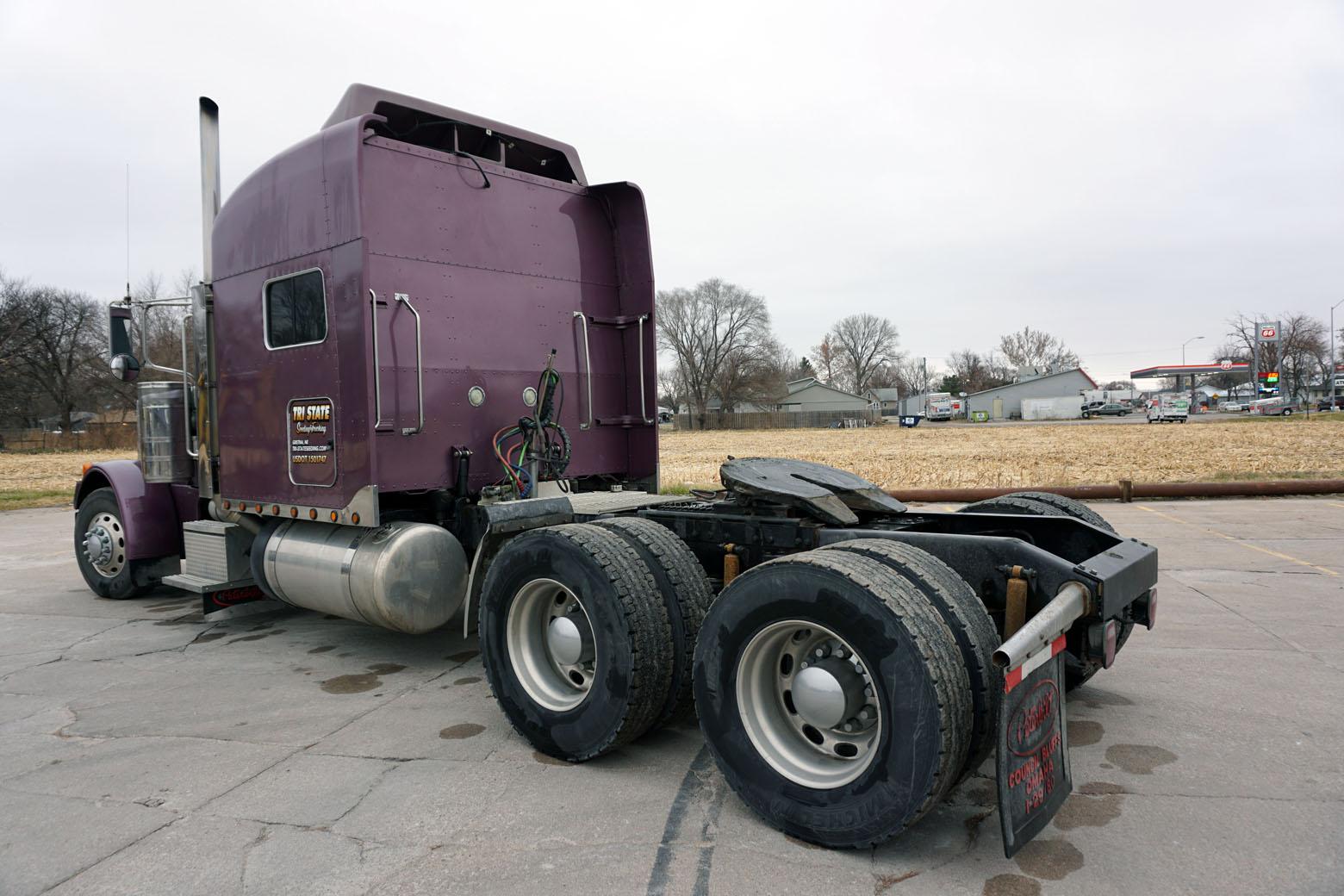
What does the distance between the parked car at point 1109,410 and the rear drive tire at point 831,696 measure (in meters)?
83.7

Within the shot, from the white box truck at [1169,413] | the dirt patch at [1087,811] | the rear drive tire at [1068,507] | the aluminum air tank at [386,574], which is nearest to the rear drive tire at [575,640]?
the aluminum air tank at [386,574]

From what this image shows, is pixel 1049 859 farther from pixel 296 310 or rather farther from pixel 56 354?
pixel 56 354

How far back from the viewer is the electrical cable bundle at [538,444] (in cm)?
566

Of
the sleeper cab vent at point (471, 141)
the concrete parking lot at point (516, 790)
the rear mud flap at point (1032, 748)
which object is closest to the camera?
the rear mud flap at point (1032, 748)

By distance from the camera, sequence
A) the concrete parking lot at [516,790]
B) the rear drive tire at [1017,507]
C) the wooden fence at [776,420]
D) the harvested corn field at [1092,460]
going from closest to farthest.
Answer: the concrete parking lot at [516,790], the rear drive tire at [1017,507], the harvested corn field at [1092,460], the wooden fence at [776,420]

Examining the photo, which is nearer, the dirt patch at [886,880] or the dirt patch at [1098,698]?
the dirt patch at [886,880]

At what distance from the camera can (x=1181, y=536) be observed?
9438mm

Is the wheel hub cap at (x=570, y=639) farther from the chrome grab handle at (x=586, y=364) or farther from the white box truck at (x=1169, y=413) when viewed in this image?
the white box truck at (x=1169, y=413)

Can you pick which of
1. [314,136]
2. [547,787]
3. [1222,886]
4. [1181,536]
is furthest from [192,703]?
[1181,536]

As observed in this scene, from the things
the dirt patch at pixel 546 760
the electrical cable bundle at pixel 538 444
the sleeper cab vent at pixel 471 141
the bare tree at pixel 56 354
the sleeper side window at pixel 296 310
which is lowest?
the dirt patch at pixel 546 760

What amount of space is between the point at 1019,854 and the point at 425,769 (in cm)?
240

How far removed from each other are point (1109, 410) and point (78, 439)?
81354 millimetres

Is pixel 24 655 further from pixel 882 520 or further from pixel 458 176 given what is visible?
pixel 882 520

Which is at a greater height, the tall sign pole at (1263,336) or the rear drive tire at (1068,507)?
the tall sign pole at (1263,336)
